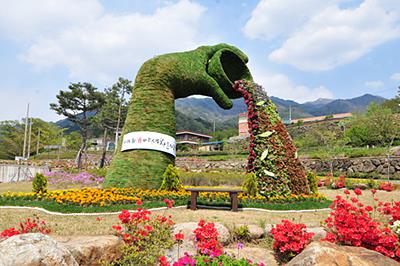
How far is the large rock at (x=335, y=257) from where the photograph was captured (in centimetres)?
331

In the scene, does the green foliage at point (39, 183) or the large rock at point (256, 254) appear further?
the green foliage at point (39, 183)

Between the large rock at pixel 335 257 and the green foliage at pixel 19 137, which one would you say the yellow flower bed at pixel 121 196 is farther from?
the green foliage at pixel 19 137

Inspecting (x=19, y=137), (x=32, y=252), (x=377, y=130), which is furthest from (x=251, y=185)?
(x=19, y=137)

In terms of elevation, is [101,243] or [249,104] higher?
[249,104]

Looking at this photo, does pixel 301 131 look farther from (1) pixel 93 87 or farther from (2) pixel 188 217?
(2) pixel 188 217

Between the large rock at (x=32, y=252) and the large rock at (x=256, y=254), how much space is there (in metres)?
2.42

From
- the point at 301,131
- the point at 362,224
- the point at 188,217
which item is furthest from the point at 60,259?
the point at 301,131

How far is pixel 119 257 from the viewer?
4012 millimetres

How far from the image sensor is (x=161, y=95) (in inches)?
368

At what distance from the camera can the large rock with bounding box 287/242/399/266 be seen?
3.31 meters

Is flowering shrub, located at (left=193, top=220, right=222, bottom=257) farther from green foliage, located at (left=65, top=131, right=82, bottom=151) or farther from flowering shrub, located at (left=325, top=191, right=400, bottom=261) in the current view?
green foliage, located at (left=65, top=131, right=82, bottom=151)

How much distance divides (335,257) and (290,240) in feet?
3.29

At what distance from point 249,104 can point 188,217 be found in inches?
185

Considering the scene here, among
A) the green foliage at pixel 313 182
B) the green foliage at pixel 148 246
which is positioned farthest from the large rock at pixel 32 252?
the green foliage at pixel 313 182
